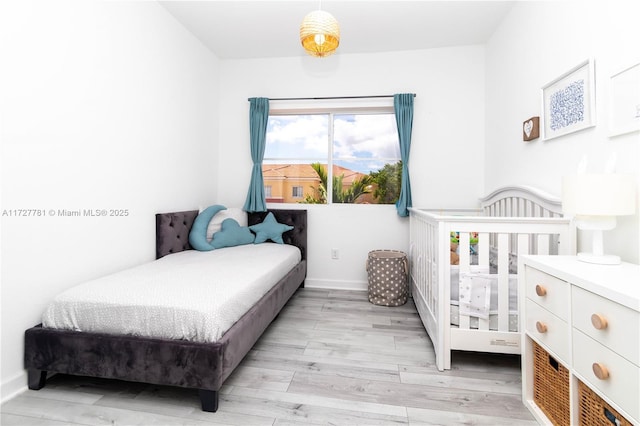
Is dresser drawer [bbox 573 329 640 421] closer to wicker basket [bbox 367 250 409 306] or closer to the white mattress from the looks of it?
the white mattress

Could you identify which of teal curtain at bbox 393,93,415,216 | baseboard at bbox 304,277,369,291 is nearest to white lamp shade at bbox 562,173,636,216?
teal curtain at bbox 393,93,415,216

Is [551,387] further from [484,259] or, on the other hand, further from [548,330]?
[484,259]

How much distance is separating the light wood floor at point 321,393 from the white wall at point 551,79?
91 centimetres

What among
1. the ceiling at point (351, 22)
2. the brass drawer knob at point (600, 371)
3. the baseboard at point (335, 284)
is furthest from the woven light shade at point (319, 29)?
the baseboard at point (335, 284)

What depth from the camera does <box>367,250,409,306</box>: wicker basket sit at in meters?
2.77

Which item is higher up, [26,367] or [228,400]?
[26,367]

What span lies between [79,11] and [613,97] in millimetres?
2846

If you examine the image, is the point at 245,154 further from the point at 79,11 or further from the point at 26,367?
the point at 26,367

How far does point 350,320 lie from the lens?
243 centimetres

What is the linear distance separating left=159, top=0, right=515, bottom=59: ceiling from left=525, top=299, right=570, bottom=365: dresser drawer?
7.64ft

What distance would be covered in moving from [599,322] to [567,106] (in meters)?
1.39

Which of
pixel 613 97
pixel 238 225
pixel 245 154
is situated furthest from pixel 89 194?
pixel 613 97

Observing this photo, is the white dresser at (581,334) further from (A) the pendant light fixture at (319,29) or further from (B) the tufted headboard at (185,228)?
→ (B) the tufted headboard at (185,228)

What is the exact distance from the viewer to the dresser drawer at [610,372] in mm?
834
